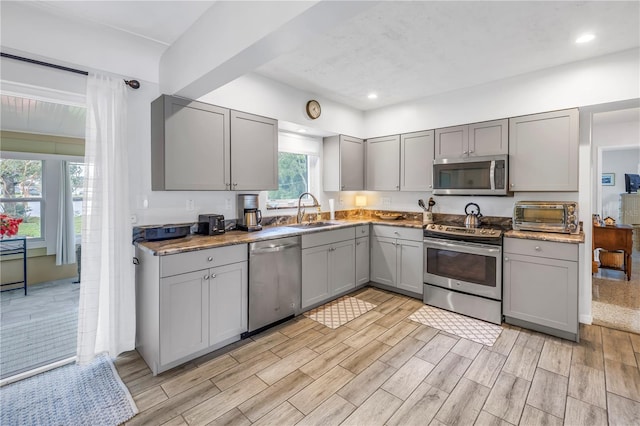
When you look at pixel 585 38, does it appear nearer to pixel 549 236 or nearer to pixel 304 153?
pixel 549 236

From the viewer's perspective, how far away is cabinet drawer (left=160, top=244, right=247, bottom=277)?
7.14ft

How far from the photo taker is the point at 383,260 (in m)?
4.02

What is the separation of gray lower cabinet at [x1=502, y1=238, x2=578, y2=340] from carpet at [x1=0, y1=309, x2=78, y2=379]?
408cm

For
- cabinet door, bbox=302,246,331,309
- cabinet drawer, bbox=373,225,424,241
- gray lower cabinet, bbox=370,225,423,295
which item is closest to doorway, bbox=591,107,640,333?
gray lower cabinet, bbox=370,225,423,295

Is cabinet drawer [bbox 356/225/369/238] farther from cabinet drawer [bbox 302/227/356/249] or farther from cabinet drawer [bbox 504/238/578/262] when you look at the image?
cabinet drawer [bbox 504/238/578/262]

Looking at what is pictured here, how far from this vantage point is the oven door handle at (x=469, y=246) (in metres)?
3.06

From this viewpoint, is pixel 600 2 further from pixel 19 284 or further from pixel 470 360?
pixel 19 284

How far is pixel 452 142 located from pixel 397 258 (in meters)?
1.61

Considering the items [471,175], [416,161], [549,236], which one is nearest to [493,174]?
[471,175]

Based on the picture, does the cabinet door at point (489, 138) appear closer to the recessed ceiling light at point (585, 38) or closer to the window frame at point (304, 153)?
the recessed ceiling light at point (585, 38)

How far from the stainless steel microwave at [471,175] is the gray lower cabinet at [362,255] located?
1055mm

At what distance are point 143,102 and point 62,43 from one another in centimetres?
61

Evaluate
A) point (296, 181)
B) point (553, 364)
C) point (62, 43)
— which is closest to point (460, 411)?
point (553, 364)

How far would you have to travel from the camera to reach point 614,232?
175 inches
